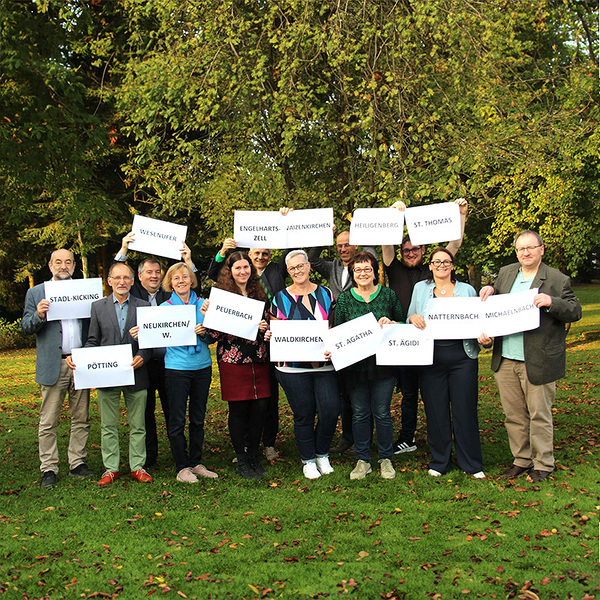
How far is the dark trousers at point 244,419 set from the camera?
7.06m

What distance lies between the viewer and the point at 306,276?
22.4 ft

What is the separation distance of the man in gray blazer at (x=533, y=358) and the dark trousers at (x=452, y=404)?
12.5 inches

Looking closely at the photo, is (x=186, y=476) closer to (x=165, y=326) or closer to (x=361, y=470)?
(x=165, y=326)

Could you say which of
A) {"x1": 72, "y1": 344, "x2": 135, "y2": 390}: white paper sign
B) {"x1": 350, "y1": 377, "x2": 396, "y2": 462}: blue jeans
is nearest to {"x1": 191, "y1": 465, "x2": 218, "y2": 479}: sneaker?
{"x1": 72, "y1": 344, "x2": 135, "y2": 390}: white paper sign

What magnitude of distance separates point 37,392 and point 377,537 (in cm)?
1158

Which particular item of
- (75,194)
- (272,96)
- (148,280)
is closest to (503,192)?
(272,96)

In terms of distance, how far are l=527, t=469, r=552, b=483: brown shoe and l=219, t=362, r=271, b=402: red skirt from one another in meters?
2.74

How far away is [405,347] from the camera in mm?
6668

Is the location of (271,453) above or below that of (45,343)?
below

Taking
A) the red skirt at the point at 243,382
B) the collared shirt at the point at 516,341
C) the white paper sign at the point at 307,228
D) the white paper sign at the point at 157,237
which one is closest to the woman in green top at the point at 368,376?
the white paper sign at the point at 307,228

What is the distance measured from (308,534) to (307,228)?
3.41m

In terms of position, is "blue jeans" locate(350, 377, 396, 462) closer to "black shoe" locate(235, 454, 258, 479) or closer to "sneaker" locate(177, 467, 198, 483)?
"black shoe" locate(235, 454, 258, 479)

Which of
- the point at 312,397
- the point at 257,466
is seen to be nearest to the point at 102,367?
the point at 257,466

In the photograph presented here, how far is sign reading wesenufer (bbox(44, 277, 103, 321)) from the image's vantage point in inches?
271
